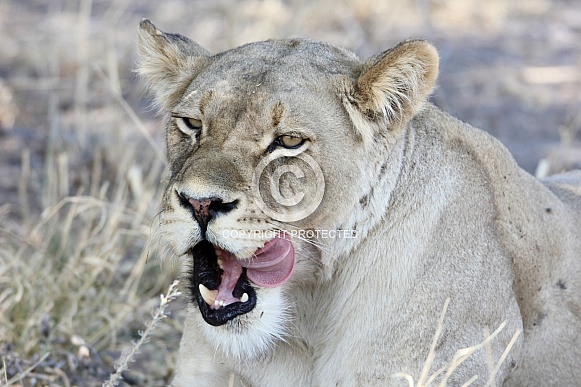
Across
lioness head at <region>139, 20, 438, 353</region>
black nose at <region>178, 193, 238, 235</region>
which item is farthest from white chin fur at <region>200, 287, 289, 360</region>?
black nose at <region>178, 193, 238, 235</region>

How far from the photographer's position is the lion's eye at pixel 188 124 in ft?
9.64

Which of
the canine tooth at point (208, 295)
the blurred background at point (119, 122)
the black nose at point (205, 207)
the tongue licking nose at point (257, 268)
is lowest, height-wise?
the blurred background at point (119, 122)

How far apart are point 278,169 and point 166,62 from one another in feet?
2.22

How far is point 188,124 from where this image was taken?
298cm

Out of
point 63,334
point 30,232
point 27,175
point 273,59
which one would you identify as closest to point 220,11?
point 27,175

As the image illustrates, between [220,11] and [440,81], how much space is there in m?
1.92

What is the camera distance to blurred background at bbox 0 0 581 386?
413cm

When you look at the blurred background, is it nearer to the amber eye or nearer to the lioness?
the lioness

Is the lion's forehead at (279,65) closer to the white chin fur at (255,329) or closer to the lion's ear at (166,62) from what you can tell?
the lion's ear at (166,62)

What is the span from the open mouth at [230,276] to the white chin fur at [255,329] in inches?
0.9

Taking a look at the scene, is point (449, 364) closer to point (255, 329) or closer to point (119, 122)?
point (255, 329)

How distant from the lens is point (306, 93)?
2889mm

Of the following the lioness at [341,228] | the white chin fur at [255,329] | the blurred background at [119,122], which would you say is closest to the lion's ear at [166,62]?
the lioness at [341,228]

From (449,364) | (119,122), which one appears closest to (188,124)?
(449,364)
